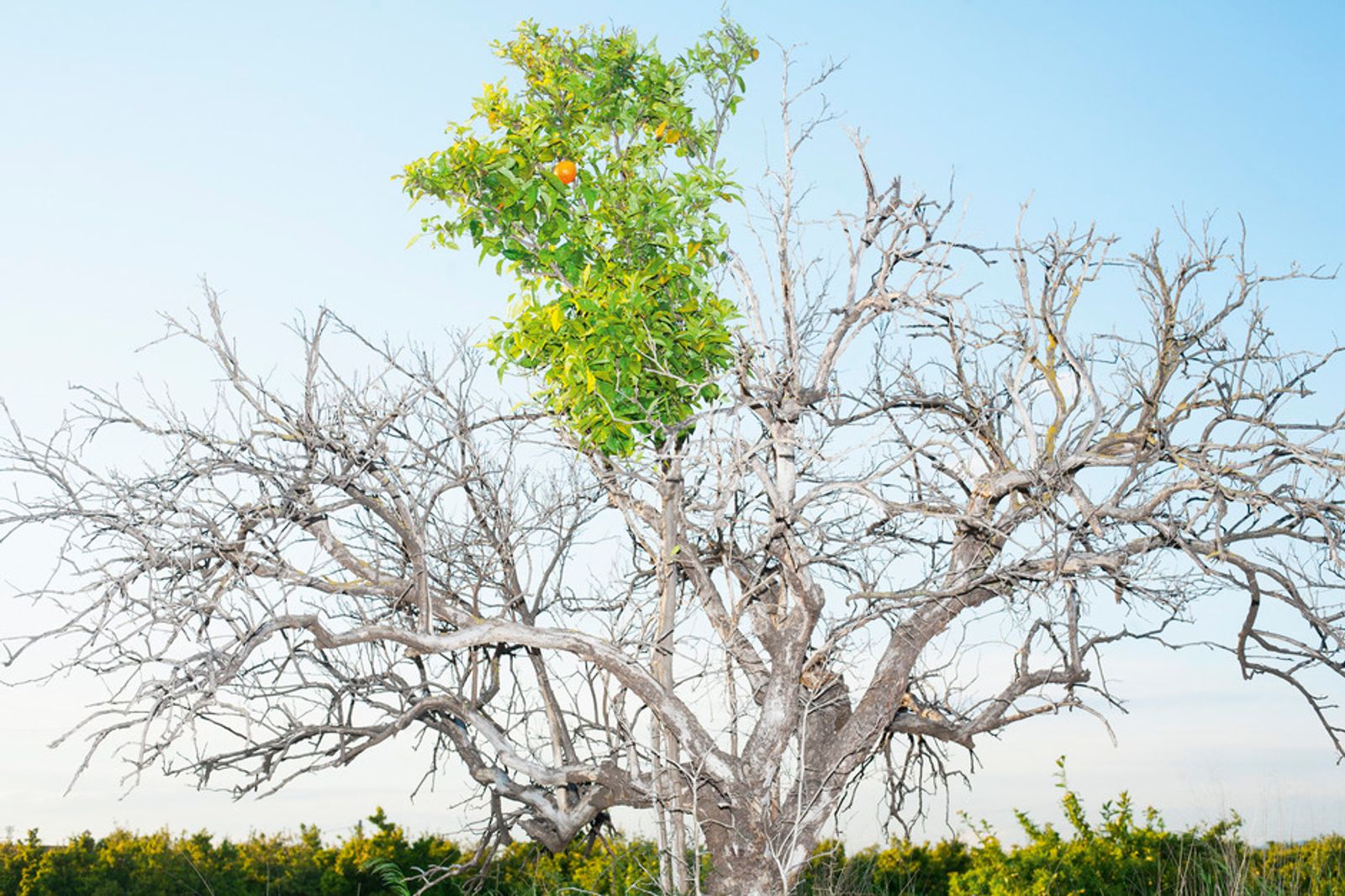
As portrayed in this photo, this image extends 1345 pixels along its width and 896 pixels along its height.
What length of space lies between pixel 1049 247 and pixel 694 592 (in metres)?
4.39

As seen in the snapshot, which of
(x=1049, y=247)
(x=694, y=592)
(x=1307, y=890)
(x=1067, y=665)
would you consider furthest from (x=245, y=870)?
(x=1307, y=890)

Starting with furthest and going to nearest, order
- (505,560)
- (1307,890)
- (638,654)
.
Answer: (1307,890)
(505,560)
(638,654)

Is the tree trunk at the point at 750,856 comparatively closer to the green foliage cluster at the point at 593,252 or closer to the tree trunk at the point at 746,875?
the tree trunk at the point at 746,875

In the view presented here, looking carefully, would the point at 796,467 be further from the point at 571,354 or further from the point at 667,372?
the point at 571,354

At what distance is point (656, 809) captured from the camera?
9.84 metres

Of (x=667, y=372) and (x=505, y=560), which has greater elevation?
(x=667, y=372)

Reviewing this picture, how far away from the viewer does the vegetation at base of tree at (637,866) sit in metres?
10.9

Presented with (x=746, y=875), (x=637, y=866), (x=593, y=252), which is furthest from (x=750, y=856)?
(x=593, y=252)

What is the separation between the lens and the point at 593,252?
9.05 metres

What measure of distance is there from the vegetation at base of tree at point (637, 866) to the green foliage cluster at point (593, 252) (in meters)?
4.40

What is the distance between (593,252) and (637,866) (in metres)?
6.23

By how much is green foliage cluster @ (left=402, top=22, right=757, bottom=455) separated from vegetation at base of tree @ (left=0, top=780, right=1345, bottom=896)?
173 inches

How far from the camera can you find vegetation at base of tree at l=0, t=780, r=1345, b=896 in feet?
35.8

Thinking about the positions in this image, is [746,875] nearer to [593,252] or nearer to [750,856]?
[750,856]
